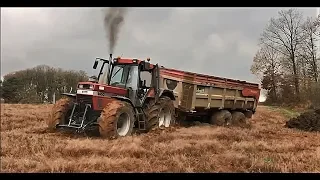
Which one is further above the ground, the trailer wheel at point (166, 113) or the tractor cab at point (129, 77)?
the tractor cab at point (129, 77)

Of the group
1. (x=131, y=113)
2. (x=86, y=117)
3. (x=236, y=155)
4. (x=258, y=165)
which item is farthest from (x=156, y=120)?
(x=258, y=165)


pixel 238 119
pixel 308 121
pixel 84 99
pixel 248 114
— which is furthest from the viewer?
pixel 248 114

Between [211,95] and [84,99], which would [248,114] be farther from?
[84,99]

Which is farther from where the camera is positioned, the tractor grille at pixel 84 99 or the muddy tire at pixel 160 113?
the muddy tire at pixel 160 113

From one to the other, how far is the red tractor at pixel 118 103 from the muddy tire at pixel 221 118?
3.19 meters

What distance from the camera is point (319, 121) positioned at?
13.0m

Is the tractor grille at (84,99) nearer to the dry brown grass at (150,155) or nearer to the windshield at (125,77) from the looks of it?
the dry brown grass at (150,155)

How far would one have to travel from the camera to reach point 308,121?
43.7ft

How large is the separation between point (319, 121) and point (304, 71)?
5.90 meters

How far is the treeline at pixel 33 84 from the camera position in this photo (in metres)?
34.0

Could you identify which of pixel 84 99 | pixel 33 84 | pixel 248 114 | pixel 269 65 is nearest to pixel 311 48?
pixel 269 65

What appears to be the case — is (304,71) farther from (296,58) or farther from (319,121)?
(319,121)

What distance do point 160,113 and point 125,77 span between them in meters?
1.66

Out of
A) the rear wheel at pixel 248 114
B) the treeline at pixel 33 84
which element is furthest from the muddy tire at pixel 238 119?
the treeline at pixel 33 84
